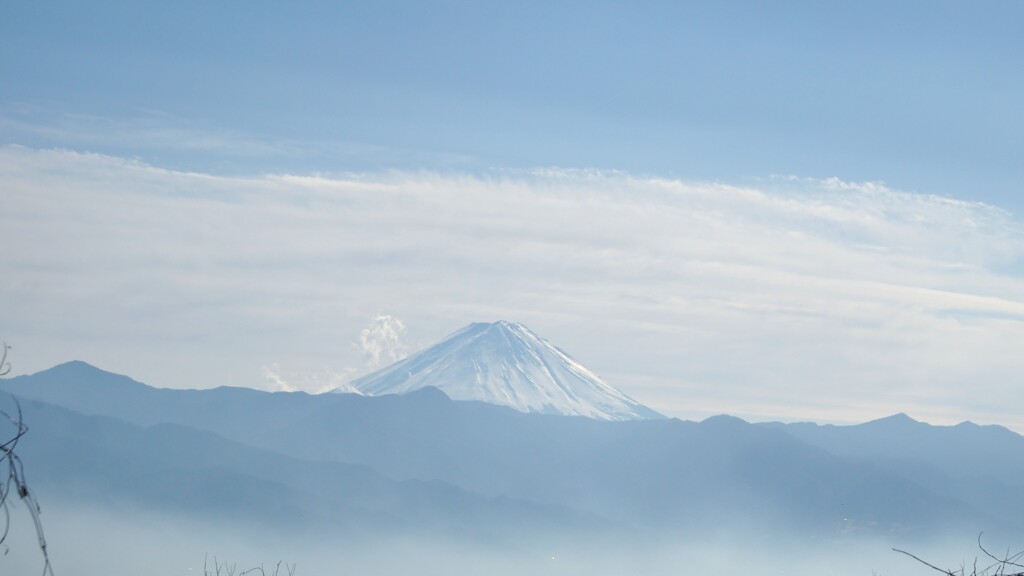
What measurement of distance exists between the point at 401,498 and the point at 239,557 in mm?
48612

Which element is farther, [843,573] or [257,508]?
[843,573]

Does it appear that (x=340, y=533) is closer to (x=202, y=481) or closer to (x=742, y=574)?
(x=202, y=481)

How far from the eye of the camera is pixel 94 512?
183250mm

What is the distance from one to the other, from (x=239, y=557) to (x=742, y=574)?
81621 millimetres

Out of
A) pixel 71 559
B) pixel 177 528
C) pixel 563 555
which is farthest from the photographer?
pixel 563 555

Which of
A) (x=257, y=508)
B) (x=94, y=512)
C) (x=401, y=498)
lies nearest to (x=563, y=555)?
(x=401, y=498)

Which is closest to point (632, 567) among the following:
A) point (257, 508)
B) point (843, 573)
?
point (843, 573)

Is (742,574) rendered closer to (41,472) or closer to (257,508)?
(257,508)

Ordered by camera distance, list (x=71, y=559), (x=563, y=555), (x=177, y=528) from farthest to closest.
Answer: (x=563, y=555) < (x=177, y=528) < (x=71, y=559)

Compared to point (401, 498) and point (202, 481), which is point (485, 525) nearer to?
point (401, 498)

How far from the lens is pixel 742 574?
195625mm

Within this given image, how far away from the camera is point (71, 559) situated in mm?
150125

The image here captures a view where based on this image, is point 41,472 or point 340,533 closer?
point 340,533

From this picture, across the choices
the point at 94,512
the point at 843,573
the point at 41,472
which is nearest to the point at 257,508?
the point at 94,512
